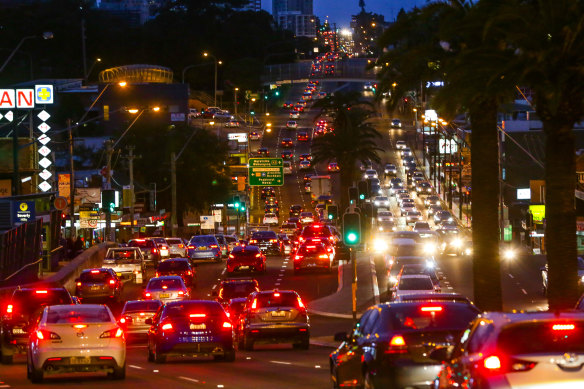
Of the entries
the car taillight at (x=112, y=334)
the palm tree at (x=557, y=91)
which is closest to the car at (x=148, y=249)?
the car taillight at (x=112, y=334)

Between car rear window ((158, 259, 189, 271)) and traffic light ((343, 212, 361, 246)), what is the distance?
1720cm

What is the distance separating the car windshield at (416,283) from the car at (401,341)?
804 inches

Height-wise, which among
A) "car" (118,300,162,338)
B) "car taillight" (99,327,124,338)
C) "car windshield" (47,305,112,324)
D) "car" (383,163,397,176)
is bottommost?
"car" (118,300,162,338)

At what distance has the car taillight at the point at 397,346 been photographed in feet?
42.9

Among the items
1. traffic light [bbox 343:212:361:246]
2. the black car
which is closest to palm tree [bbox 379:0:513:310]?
traffic light [bbox 343:212:361:246]

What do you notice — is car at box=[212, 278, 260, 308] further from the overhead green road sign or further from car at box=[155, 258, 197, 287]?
the overhead green road sign

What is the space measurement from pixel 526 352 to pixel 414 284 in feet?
84.5

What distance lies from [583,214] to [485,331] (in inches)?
2326

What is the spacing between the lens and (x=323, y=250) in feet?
168

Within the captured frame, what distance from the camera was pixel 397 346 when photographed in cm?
1312

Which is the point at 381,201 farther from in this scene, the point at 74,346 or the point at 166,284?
the point at 74,346

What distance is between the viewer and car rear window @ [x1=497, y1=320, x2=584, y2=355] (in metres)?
9.60

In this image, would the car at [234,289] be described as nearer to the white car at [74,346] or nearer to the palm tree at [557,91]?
the white car at [74,346]

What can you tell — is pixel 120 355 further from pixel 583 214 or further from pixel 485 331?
pixel 583 214
